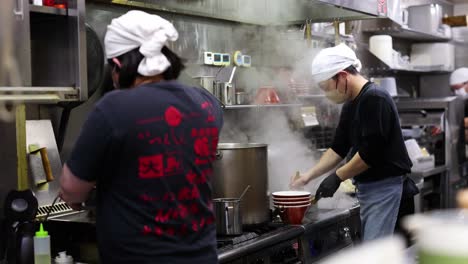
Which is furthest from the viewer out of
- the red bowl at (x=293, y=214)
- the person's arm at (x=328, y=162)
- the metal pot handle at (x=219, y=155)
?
the person's arm at (x=328, y=162)

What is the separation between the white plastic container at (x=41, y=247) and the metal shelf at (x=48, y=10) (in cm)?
85

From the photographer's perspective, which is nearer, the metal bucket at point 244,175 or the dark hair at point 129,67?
the dark hair at point 129,67

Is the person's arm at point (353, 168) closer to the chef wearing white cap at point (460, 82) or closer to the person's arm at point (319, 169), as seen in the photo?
the person's arm at point (319, 169)

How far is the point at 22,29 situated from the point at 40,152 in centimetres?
67

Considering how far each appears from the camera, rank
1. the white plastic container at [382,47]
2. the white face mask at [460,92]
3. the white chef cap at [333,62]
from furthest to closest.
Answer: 1. the white face mask at [460,92]
2. the white plastic container at [382,47]
3. the white chef cap at [333,62]

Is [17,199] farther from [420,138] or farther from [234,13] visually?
[420,138]

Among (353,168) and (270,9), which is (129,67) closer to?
(353,168)

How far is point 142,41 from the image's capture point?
6.60 feet

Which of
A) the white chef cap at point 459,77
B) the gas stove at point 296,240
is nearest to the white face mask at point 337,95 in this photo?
the gas stove at point 296,240

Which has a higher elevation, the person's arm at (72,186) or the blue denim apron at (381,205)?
the person's arm at (72,186)

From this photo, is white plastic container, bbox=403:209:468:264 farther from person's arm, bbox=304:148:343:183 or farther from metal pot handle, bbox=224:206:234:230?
person's arm, bbox=304:148:343:183

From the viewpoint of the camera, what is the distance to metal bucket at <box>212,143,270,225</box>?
9.64 feet

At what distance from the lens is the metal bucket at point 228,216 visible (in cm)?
285

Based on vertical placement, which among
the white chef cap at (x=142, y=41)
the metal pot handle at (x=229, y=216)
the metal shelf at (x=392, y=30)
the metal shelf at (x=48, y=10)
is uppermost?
the metal shelf at (x=392, y=30)
